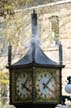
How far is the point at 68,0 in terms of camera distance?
26.4 metres

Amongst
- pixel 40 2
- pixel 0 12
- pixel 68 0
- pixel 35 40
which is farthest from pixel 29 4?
pixel 35 40

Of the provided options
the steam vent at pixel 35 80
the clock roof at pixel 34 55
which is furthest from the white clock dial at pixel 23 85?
the clock roof at pixel 34 55

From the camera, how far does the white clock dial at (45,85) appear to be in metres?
4.25

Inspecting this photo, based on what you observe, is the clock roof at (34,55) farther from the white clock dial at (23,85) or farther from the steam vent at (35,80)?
the white clock dial at (23,85)

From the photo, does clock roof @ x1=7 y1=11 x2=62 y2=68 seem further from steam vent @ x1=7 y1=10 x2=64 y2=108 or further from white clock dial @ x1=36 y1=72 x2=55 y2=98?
white clock dial @ x1=36 y1=72 x2=55 y2=98

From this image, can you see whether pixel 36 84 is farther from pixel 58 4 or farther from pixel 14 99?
pixel 58 4

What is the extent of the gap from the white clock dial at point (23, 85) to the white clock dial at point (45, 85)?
0.08m

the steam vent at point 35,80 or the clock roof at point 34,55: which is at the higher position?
the clock roof at point 34,55

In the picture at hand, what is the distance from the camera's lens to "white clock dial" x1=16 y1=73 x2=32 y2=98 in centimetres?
423

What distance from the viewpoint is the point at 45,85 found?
14.1 ft

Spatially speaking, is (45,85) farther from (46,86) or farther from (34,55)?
(34,55)

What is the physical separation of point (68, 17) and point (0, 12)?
16.5m

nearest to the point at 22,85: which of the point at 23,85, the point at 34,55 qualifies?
the point at 23,85

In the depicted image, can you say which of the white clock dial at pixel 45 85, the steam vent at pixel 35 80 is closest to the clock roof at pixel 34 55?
the steam vent at pixel 35 80
